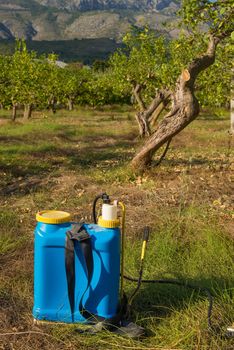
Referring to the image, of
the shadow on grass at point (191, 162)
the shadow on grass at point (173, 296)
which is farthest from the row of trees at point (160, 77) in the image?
the shadow on grass at point (173, 296)

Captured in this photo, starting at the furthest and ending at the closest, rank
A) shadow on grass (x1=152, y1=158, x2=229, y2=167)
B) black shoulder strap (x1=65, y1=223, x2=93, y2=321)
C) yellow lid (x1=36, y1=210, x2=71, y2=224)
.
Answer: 1. shadow on grass (x1=152, y1=158, x2=229, y2=167)
2. yellow lid (x1=36, y1=210, x2=71, y2=224)
3. black shoulder strap (x1=65, y1=223, x2=93, y2=321)

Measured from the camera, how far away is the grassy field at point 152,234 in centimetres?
315

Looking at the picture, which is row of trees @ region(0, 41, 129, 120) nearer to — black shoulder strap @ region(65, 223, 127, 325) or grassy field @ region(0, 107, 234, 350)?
grassy field @ region(0, 107, 234, 350)

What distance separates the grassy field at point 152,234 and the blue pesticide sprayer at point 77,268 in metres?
0.15

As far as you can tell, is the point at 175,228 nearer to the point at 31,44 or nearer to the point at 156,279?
the point at 156,279

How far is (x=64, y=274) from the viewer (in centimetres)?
317

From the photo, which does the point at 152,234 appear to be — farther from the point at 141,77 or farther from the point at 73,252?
the point at 141,77

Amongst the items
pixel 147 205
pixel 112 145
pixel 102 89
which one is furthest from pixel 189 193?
pixel 102 89

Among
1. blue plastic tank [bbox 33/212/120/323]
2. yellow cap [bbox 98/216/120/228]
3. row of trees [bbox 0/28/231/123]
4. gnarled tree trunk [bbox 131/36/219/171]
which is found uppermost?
row of trees [bbox 0/28/231/123]

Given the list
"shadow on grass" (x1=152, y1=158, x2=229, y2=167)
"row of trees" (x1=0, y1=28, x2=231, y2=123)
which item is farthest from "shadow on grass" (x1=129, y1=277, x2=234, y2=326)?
"shadow on grass" (x1=152, y1=158, x2=229, y2=167)

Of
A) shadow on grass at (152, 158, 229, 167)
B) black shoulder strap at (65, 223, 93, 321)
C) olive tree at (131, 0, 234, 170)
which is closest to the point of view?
black shoulder strap at (65, 223, 93, 321)

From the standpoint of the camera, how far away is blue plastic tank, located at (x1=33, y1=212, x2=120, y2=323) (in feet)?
10.1

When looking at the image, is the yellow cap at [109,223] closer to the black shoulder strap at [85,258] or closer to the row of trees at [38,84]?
the black shoulder strap at [85,258]

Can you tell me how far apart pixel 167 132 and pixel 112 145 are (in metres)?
6.75
